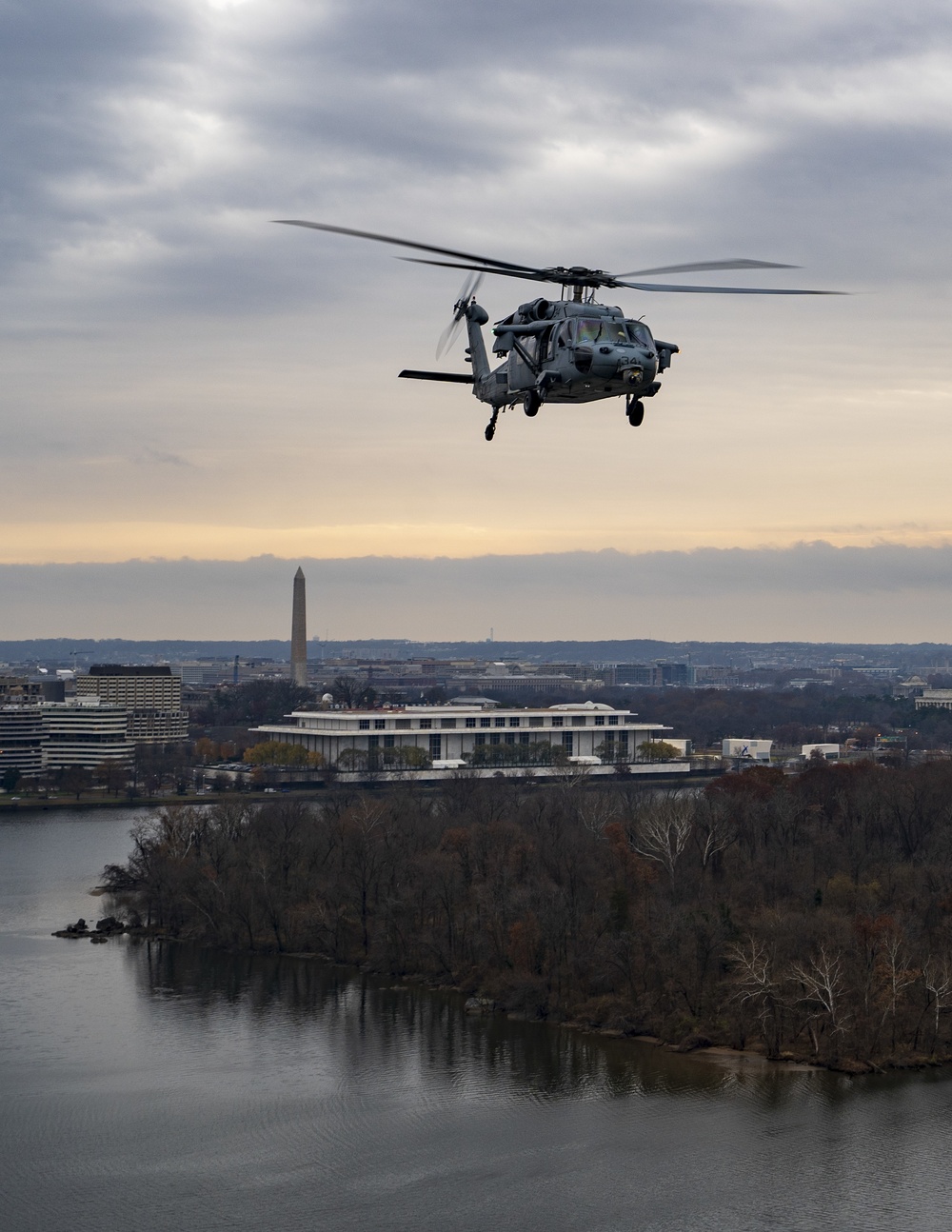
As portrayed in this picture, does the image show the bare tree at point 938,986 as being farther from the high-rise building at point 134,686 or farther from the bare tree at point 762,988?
the high-rise building at point 134,686

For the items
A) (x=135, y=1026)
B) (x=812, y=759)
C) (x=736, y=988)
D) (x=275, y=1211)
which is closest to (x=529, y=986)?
(x=736, y=988)

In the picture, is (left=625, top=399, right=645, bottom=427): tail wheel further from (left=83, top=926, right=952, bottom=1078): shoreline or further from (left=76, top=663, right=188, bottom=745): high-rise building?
(left=76, top=663, right=188, bottom=745): high-rise building

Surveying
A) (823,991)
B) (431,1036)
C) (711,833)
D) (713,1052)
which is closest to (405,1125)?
(431,1036)

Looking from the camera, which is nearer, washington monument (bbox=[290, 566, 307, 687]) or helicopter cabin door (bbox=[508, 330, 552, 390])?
helicopter cabin door (bbox=[508, 330, 552, 390])

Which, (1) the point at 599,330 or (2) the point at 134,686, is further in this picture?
(2) the point at 134,686

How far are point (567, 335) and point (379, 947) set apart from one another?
23035mm

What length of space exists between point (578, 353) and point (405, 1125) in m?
14.7

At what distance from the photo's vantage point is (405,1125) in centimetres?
3055

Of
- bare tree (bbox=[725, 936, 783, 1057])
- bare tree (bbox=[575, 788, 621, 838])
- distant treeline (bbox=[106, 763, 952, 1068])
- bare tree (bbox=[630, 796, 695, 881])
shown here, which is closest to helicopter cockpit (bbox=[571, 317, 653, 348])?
distant treeline (bbox=[106, 763, 952, 1068])

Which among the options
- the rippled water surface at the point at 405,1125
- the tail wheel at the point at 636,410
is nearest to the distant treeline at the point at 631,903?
the rippled water surface at the point at 405,1125

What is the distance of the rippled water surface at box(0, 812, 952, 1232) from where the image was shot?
2694 centimetres

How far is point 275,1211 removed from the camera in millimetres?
26625

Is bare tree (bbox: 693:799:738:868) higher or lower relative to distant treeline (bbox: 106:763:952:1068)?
higher

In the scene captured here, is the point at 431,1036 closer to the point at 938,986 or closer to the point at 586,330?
the point at 938,986
